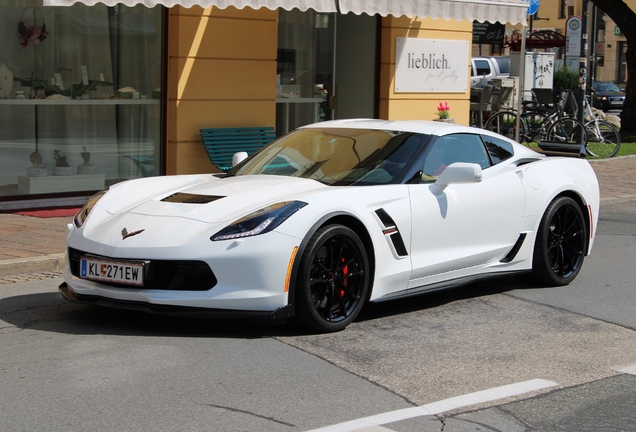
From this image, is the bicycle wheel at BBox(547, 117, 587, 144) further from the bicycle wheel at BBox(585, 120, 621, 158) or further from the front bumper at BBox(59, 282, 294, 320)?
the front bumper at BBox(59, 282, 294, 320)

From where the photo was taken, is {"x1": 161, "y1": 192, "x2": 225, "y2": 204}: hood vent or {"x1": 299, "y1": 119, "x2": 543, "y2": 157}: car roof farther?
{"x1": 299, "y1": 119, "x2": 543, "y2": 157}: car roof

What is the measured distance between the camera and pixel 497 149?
7.43 meters

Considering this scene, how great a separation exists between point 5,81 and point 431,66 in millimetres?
6951

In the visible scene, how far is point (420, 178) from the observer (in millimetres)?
6566

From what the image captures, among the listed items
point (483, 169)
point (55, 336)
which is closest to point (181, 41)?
point (483, 169)

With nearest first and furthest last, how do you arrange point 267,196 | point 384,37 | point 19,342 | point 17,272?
point 19,342
point 267,196
point 17,272
point 384,37

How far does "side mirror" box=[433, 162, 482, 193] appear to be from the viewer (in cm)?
645

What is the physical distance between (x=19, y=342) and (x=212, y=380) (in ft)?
4.67

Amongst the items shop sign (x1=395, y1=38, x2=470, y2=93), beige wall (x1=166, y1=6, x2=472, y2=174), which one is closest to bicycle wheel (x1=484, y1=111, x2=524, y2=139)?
shop sign (x1=395, y1=38, x2=470, y2=93)

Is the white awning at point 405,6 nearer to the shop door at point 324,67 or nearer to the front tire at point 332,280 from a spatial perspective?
the shop door at point 324,67

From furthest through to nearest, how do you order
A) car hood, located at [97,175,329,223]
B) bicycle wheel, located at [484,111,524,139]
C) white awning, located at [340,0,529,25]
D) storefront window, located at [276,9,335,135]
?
bicycle wheel, located at [484,111,524,139] < storefront window, located at [276,9,335,135] < white awning, located at [340,0,529,25] < car hood, located at [97,175,329,223]

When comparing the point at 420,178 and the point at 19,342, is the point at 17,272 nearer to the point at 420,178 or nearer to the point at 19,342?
the point at 19,342

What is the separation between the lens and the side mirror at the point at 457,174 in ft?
21.2

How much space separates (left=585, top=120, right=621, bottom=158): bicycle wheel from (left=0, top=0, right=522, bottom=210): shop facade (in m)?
5.62
